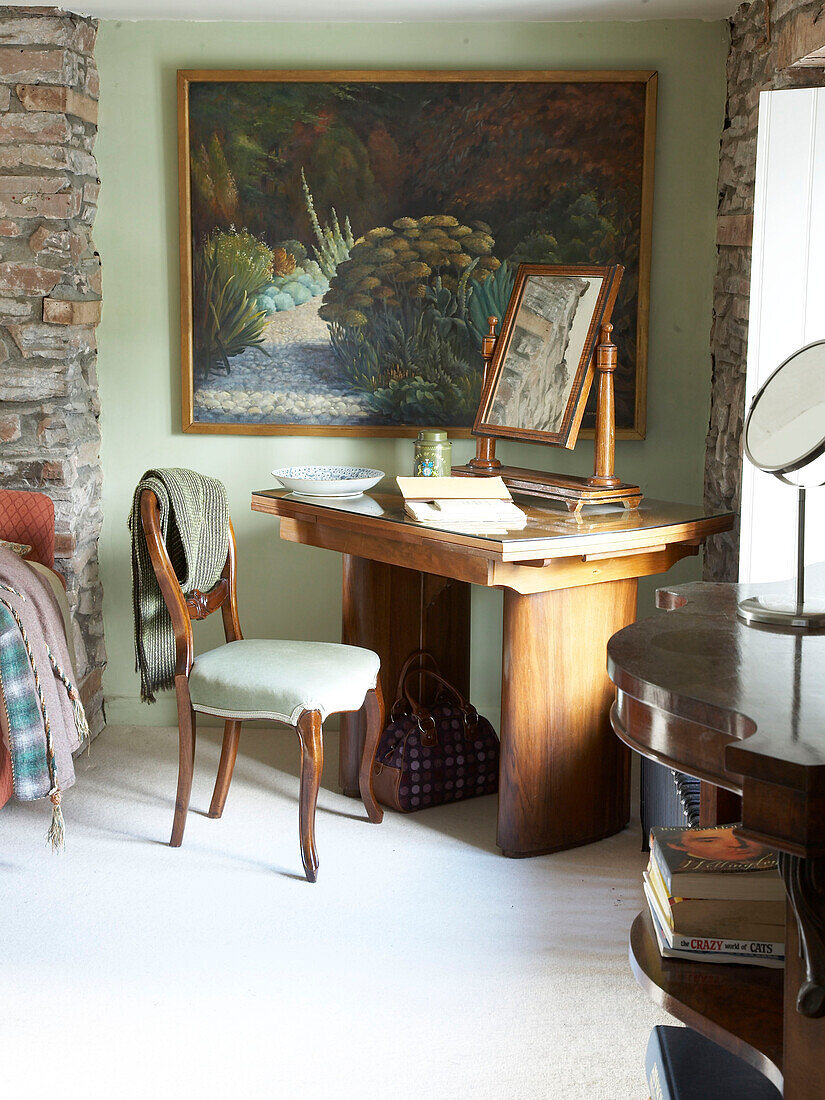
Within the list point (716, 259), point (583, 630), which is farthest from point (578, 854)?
point (716, 259)

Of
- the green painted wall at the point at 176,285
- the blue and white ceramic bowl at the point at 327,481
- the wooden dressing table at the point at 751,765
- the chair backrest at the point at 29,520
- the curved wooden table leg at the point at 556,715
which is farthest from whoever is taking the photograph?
the green painted wall at the point at 176,285

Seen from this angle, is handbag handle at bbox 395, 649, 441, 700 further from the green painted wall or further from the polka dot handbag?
the green painted wall

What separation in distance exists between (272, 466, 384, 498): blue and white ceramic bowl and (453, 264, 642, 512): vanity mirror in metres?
0.33

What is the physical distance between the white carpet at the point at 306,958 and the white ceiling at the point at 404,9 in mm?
2263

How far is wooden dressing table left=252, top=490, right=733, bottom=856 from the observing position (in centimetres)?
262

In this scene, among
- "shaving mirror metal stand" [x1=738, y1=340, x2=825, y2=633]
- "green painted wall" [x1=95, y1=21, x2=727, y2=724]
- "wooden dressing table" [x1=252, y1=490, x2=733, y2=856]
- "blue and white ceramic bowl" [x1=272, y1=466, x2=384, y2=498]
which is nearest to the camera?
"shaving mirror metal stand" [x1=738, y1=340, x2=825, y2=633]

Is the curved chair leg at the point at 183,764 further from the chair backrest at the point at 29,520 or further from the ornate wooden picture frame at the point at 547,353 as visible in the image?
the ornate wooden picture frame at the point at 547,353

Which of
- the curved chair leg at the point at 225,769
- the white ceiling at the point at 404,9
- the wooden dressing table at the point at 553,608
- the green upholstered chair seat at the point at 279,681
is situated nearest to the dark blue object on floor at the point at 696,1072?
the wooden dressing table at the point at 553,608

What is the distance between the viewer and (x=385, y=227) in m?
3.43

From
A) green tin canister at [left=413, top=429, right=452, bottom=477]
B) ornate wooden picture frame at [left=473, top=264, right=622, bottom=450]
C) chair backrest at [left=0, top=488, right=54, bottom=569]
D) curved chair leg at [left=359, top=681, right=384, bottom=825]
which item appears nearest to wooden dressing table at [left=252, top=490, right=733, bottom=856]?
green tin canister at [left=413, top=429, right=452, bottom=477]

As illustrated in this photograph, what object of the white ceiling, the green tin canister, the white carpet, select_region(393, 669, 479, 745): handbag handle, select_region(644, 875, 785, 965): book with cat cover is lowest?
the white carpet

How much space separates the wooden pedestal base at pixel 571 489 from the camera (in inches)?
112

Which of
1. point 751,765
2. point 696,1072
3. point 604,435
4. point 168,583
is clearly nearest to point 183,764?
point 168,583

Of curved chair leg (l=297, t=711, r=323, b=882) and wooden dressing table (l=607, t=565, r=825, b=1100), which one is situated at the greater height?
wooden dressing table (l=607, t=565, r=825, b=1100)
